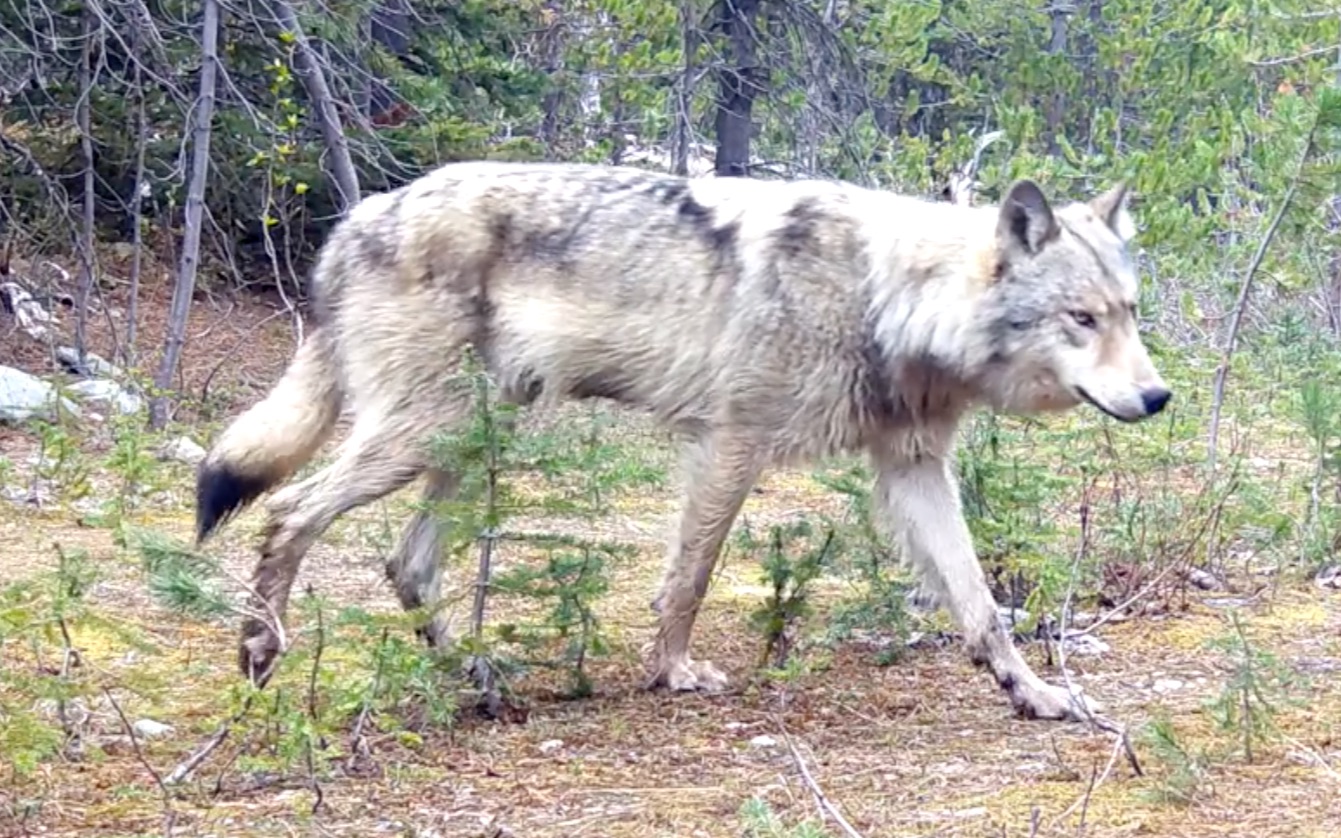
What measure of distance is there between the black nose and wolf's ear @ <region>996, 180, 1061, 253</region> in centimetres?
53

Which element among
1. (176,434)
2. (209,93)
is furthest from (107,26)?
(176,434)

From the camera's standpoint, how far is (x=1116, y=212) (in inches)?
220

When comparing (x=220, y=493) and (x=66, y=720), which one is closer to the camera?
(x=66, y=720)

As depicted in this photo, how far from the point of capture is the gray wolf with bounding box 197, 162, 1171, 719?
17.7 ft

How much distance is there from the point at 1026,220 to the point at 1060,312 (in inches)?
10.8

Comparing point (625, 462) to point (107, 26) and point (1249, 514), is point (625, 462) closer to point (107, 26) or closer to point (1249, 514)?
point (1249, 514)

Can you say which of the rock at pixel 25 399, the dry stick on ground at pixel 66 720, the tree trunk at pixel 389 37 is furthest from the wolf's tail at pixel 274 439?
the tree trunk at pixel 389 37

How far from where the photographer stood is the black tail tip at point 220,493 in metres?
5.65

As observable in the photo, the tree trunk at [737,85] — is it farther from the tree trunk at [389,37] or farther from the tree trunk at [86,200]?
the tree trunk at [86,200]

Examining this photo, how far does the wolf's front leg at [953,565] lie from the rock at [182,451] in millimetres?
4682

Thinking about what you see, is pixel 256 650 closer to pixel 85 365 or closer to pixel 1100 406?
pixel 1100 406

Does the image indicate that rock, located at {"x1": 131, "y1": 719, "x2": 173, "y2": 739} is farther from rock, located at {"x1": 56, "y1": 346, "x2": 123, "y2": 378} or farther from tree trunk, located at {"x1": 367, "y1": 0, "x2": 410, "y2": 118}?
tree trunk, located at {"x1": 367, "y1": 0, "x2": 410, "y2": 118}

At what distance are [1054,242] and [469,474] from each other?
1788 mm

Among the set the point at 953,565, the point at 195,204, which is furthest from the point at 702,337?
the point at 195,204
